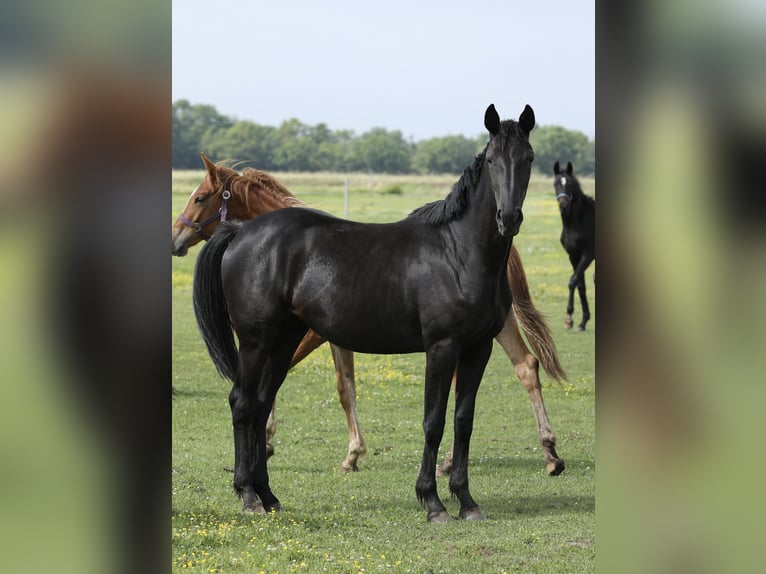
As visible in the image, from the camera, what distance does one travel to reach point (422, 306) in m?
5.56

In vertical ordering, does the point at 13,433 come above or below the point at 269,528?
above

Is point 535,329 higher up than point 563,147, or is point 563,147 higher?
point 563,147

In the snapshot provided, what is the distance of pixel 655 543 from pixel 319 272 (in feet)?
15.1

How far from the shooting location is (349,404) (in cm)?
711

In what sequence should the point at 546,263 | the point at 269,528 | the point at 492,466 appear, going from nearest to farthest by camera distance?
the point at 269,528 < the point at 492,466 < the point at 546,263

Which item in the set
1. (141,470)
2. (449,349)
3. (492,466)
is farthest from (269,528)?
(141,470)

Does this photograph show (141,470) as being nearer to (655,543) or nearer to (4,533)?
(4,533)

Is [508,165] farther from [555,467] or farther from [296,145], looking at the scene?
[296,145]

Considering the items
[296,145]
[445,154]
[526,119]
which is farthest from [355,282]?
[296,145]

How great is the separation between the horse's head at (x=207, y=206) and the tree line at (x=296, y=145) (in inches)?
1603

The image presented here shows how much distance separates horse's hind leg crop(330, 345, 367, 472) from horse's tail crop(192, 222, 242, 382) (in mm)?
972

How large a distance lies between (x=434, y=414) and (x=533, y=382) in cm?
150

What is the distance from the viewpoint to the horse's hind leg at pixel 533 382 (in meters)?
6.83

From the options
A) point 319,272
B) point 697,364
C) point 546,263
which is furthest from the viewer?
point 546,263
